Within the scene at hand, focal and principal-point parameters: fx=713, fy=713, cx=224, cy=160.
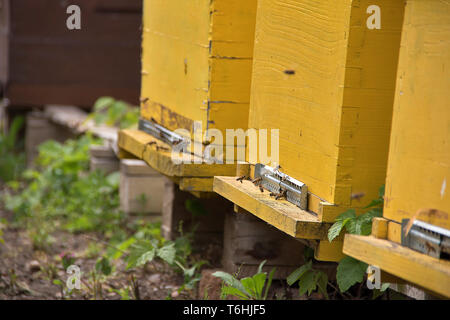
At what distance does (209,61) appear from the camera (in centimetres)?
315

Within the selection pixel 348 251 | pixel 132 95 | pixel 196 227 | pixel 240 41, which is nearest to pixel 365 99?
pixel 348 251

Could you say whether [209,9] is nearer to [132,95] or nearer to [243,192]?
[243,192]

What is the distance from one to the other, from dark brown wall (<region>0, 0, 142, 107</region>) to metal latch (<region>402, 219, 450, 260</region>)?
5.82 metres

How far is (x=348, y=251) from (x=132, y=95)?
19.0ft

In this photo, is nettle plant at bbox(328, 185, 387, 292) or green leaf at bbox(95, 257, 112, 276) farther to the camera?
green leaf at bbox(95, 257, 112, 276)

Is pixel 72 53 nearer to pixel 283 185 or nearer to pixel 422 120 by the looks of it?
pixel 283 185

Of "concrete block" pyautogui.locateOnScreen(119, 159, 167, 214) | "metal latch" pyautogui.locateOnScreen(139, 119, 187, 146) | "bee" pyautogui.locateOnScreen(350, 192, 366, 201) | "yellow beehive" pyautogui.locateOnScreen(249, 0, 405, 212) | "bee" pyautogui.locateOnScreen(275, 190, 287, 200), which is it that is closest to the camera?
"yellow beehive" pyautogui.locateOnScreen(249, 0, 405, 212)

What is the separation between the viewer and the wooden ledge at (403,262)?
182 cm

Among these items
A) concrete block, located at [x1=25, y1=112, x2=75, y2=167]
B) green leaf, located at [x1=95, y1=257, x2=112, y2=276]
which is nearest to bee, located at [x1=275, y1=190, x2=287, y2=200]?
green leaf, located at [x1=95, y1=257, x2=112, y2=276]

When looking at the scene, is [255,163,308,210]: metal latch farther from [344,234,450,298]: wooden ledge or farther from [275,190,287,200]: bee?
[344,234,450,298]: wooden ledge

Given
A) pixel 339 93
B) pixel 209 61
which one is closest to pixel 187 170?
pixel 209 61

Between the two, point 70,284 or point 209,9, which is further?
point 70,284

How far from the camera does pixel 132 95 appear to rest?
25.2ft

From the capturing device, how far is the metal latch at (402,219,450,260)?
6.15 ft
